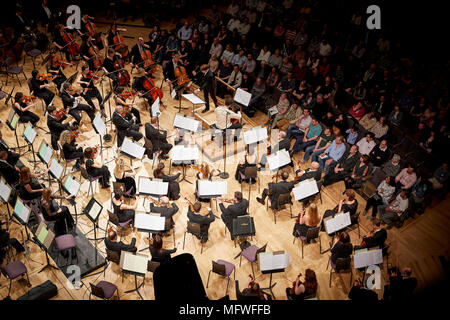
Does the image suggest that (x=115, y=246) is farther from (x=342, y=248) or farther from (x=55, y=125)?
(x=342, y=248)

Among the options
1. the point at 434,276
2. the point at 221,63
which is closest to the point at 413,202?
the point at 434,276

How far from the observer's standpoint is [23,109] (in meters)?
9.84

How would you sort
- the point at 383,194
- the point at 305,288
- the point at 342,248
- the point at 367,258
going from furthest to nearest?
1. the point at 383,194
2. the point at 342,248
3. the point at 367,258
4. the point at 305,288

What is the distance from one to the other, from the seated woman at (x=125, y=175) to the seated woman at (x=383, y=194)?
5108 millimetres

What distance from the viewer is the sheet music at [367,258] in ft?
23.4

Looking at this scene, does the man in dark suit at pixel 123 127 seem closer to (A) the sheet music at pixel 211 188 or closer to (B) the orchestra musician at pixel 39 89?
(B) the orchestra musician at pixel 39 89

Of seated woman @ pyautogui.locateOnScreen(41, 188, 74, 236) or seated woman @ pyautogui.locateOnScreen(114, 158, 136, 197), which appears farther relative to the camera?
seated woman @ pyautogui.locateOnScreen(114, 158, 136, 197)

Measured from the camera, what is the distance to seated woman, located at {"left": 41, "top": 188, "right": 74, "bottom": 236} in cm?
751

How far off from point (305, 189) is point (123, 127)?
4495 millimetres

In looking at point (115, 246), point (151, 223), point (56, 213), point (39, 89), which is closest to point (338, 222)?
point (151, 223)

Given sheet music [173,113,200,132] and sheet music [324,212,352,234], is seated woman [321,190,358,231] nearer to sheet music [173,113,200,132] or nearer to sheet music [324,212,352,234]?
sheet music [324,212,352,234]

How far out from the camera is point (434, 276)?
8250 mm

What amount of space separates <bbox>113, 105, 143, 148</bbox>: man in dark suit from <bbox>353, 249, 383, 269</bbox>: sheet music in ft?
18.9

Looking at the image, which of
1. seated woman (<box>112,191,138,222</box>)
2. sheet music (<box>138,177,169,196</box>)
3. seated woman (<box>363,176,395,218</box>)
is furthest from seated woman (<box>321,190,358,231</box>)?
seated woman (<box>112,191,138,222</box>)
